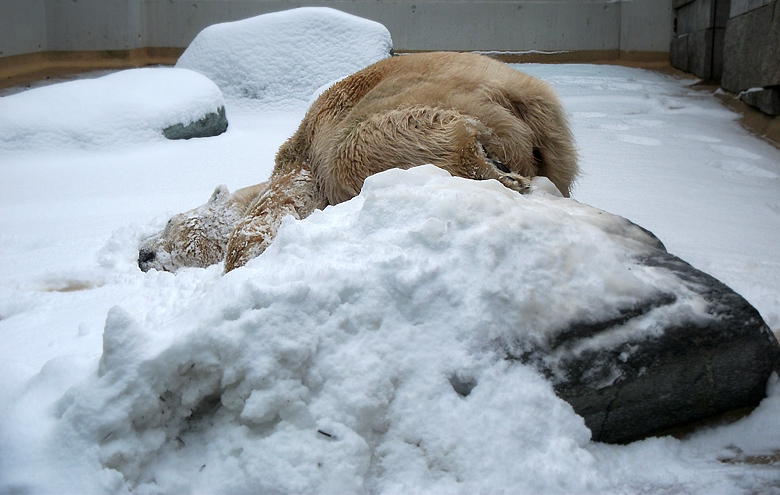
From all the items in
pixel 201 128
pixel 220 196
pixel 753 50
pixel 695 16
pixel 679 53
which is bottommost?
pixel 220 196

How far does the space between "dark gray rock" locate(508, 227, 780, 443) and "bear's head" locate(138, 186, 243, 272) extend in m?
1.94

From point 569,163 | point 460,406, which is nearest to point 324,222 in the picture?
point 460,406

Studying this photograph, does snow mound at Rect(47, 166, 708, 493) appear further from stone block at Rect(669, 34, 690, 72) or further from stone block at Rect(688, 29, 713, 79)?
stone block at Rect(669, 34, 690, 72)

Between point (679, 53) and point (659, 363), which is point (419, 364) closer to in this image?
point (659, 363)

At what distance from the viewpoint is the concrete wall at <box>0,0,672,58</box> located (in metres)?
12.1

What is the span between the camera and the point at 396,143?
94.7 inches

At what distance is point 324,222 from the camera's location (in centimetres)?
187

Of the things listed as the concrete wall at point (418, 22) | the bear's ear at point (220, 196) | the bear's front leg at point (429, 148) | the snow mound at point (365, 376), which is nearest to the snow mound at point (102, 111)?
the bear's ear at point (220, 196)

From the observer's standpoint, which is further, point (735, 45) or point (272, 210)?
point (735, 45)

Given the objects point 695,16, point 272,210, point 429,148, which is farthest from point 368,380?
point 695,16

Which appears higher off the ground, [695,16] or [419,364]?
[695,16]

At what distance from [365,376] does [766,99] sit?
654 centimetres

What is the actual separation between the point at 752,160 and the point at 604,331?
4.67 meters

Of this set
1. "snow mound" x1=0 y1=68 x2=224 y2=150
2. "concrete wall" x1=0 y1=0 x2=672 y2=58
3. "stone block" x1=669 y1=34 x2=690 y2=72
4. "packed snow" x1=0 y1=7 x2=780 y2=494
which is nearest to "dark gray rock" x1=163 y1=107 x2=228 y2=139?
"snow mound" x1=0 y1=68 x2=224 y2=150
